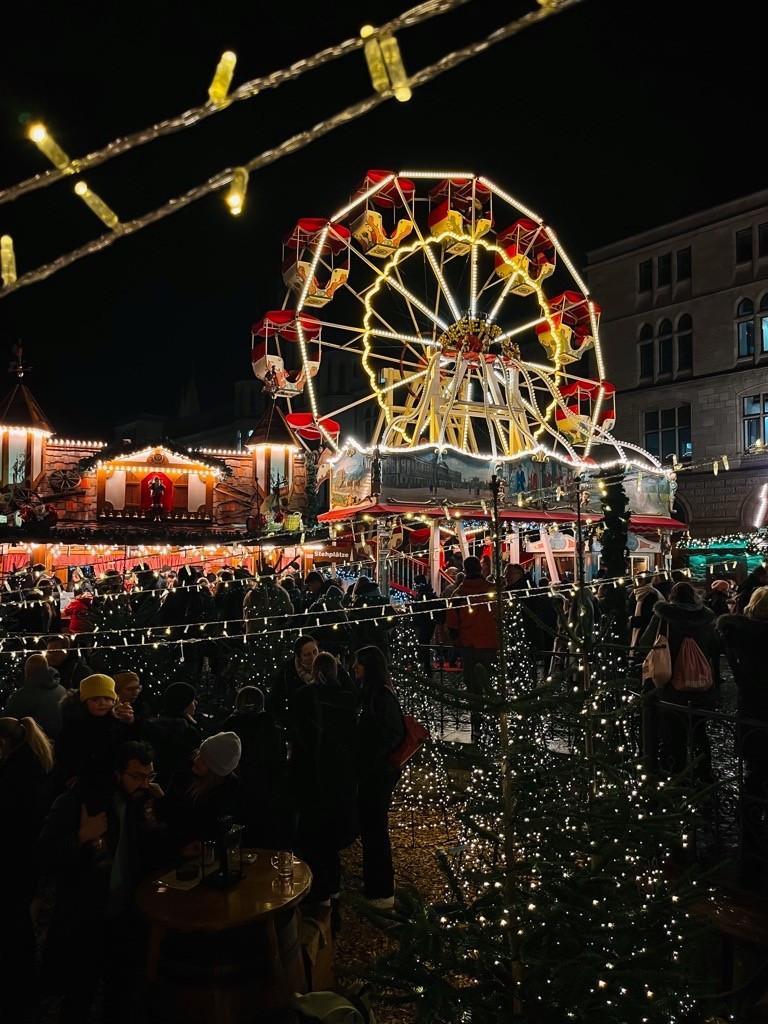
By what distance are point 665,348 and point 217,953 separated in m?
29.6

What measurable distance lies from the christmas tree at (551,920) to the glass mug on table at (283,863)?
1.05 m

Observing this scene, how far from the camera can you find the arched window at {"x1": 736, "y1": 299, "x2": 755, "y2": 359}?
86.9 feet

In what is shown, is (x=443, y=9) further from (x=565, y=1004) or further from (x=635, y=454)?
(x=635, y=454)

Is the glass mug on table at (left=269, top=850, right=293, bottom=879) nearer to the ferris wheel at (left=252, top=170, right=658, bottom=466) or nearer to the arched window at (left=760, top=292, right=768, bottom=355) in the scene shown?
the ferris wheel at (left=252, top=170, right=658, bottom=466)

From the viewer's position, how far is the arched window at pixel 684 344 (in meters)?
28.3

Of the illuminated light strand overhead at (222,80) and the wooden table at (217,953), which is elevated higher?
the illuminated light strand overhead at (222,80)

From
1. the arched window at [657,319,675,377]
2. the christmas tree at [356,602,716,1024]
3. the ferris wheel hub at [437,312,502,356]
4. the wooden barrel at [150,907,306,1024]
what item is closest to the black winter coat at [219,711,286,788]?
the wooden barrel at [150,907,306,1024]

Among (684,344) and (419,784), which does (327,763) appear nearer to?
(419,784)

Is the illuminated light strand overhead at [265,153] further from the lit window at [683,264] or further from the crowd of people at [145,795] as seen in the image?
the lit window at [683,264]

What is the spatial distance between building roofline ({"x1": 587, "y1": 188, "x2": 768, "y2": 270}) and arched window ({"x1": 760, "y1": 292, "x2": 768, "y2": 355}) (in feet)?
10.8

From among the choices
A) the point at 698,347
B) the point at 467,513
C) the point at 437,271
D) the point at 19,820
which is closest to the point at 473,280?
the point at 437,271

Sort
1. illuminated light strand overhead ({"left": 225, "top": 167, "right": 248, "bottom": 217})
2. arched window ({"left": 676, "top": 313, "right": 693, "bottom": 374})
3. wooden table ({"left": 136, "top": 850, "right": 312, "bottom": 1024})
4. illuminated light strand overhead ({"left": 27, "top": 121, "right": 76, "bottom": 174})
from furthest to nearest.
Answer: arched window ({"left": 676, "top": 313, "right": 693, "bottom": 374}) → wooden table ({"left": 136, "top": 850, "right": 312, "bottom": 1024}) → illuminated light strand overhead ({"left": 225, "top": 167, "right": 248, "bottom": 217}) → illuminated light strand overhead ({"left": 27, "top": 121, "right": 76, "bottom": 174})

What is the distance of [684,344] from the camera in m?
28.5

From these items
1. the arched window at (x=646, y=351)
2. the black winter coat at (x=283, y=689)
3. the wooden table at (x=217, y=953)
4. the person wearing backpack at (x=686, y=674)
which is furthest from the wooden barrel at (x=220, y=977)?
the arched window at (x=646, y=351)
